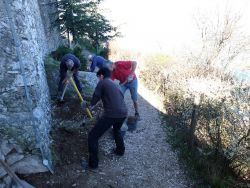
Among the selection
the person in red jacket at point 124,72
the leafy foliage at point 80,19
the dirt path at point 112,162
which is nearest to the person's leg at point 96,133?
the dirt path at point 112,162

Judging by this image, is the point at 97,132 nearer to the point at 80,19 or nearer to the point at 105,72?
the point at 105,72

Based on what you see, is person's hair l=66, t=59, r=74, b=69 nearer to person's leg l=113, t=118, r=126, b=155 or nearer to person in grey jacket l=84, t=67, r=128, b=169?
person in grey jacket l=84, t=67, r=128, b=169

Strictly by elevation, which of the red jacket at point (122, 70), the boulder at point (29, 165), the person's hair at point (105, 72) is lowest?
the boulder at point (29, 165)

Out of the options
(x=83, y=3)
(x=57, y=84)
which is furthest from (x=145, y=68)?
(x=57, y=84)

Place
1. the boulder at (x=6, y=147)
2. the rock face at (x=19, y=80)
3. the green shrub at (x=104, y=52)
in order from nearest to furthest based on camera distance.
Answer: the rock face at (x=19, y=80)
the boulder at (x=6, y=147)
the green shrub at (x=104, y=52)

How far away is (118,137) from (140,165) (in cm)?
70

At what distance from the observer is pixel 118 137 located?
216 inches

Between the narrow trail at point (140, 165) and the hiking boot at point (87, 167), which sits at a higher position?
the hiking boot at point (87, 167)

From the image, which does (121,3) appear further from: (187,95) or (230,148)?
(230,148)

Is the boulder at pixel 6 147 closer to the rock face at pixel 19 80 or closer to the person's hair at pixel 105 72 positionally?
the rock face at pixel 19 80

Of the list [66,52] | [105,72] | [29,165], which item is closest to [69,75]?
[105,72]

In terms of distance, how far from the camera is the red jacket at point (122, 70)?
6621mm

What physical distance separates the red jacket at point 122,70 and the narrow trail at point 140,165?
1.32m

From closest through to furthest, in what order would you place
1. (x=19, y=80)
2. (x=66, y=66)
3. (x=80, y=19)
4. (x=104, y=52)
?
(x=19, y=80), (x=66, y=66), (x=80, y=19), (x=104, y=52)
